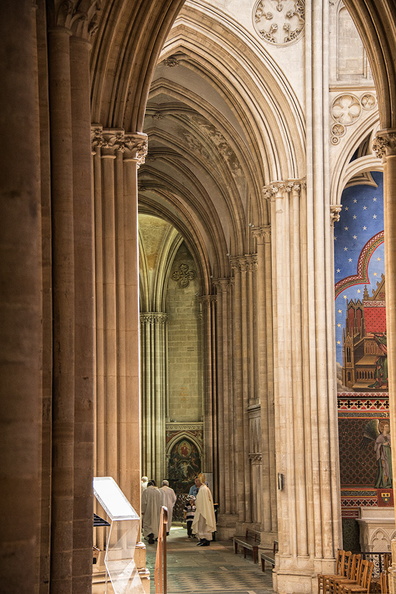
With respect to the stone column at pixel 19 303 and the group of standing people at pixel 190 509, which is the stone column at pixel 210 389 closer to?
the group of standing people at pixel 190 509

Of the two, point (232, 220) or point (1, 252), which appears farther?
point (232, 220)

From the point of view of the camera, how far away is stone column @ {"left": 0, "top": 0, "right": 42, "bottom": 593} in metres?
5.65

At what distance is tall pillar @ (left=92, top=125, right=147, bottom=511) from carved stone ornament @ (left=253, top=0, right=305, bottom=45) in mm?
6142

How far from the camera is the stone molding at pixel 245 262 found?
23578 mm

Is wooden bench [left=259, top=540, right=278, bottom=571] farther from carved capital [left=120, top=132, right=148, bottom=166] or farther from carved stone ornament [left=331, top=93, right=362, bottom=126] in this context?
carved capital [left=120, top=132, right=148, bottom=166]

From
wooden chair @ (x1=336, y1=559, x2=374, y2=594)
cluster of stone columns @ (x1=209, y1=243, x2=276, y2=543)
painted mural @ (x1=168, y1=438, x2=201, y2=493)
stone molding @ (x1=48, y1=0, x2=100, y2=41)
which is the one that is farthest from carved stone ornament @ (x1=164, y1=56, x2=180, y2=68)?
painted mural @ (x1=168, y1=438, x2=201, y2=493)

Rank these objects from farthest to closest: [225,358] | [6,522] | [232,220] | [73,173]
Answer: [225,358] < [232,220] < [73,173] < [6,522]

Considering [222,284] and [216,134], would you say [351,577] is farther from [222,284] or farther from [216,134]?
[222,284]

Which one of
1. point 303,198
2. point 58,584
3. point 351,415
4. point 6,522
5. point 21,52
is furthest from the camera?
point 351,415

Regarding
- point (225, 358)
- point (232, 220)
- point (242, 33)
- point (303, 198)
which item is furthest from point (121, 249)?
point (225, 358)

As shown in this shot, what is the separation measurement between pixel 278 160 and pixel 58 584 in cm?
1169

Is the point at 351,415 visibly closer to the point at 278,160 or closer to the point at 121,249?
the point at 278,160

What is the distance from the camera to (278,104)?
17828mm

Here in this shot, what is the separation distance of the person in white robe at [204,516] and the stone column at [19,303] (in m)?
17.0
